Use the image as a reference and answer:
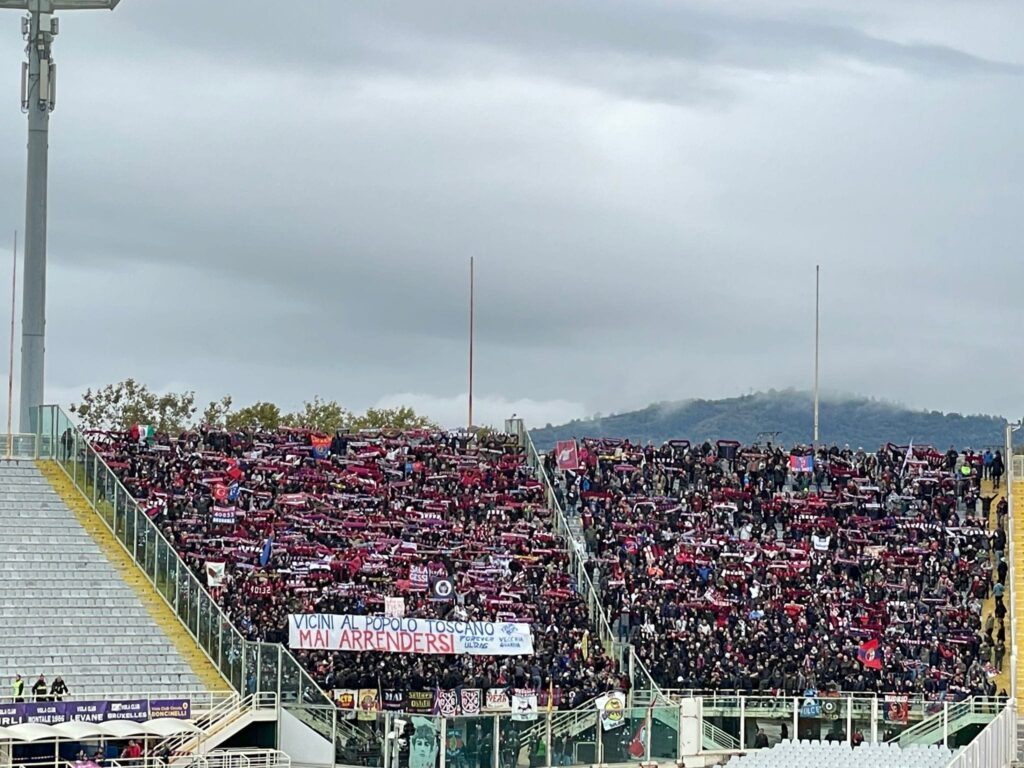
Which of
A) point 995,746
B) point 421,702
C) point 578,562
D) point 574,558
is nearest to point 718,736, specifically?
point 995,746

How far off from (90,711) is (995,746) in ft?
54.9

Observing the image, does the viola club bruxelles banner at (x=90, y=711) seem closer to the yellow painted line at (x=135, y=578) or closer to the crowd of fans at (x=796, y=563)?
the yellow painted line at (x=135, y=578)

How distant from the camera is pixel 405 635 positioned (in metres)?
43.9

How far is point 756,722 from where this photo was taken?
42.7 meters

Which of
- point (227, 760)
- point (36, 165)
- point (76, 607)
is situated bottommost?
point (227, 760)

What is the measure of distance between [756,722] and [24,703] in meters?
14.8

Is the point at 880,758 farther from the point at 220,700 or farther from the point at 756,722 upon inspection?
the point at 220,700

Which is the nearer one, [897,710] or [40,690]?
[40,690]

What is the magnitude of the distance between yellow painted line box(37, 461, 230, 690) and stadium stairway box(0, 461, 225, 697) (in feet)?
0.07

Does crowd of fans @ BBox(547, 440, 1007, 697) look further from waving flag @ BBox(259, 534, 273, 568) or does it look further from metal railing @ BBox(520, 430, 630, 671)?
waving flag @ BBox(259, 534, 273, 568)

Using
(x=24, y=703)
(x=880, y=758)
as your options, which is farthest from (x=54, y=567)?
(x=880, y=758)

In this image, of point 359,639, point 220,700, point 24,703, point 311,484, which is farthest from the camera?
point 311,484

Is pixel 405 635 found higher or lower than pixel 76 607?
lower

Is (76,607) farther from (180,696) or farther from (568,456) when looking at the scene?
(568,456)
